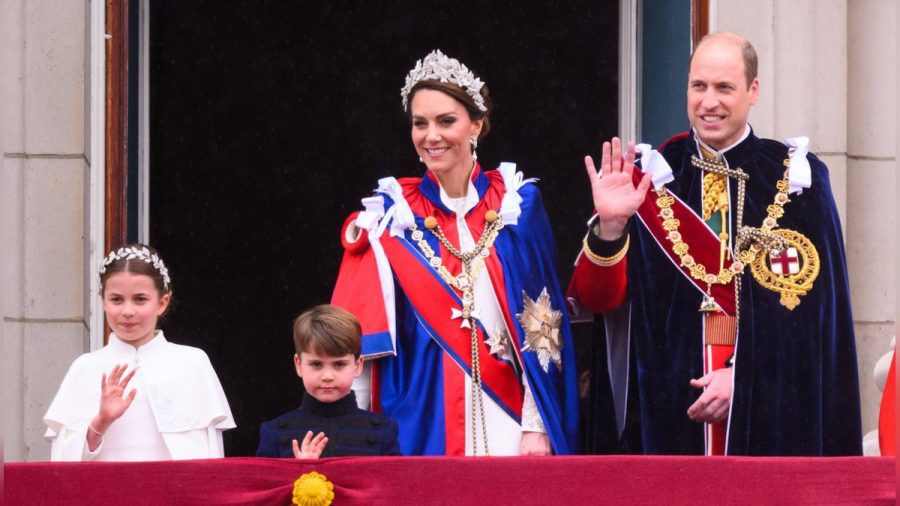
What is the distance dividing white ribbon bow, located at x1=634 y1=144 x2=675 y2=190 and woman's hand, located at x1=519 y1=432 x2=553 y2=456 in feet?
2.63

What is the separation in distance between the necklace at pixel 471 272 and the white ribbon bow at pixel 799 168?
0.85 meters

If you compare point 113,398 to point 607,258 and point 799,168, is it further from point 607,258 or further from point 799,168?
point 799,168

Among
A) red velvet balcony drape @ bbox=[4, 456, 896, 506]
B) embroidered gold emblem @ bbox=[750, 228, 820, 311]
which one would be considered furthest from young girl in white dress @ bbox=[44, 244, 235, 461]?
embroidered gold emblem @ bbox=[750, 228, 820, 311]

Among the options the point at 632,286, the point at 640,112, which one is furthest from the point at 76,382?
the point at 640,112

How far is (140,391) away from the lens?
4492mm

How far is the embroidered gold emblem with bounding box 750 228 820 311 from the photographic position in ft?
15.3

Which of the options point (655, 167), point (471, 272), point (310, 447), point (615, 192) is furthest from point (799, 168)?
point (310, 447)

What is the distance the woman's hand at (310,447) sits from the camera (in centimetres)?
397

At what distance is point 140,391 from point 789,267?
185cm

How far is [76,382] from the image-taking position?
4.52 metres

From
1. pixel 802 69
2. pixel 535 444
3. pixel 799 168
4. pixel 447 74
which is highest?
pixel 802 69

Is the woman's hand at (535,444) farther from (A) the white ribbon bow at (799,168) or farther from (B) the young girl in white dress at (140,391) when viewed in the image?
(A) the white ribbon bow at (799,168)

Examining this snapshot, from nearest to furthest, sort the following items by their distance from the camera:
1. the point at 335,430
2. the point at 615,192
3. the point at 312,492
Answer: the point at 312,492
the point at 335,430
the point at 615,192

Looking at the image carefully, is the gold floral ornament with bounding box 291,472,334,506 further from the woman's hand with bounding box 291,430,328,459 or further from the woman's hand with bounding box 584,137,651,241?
the woman's hand with bounding box 584,137,651,241
